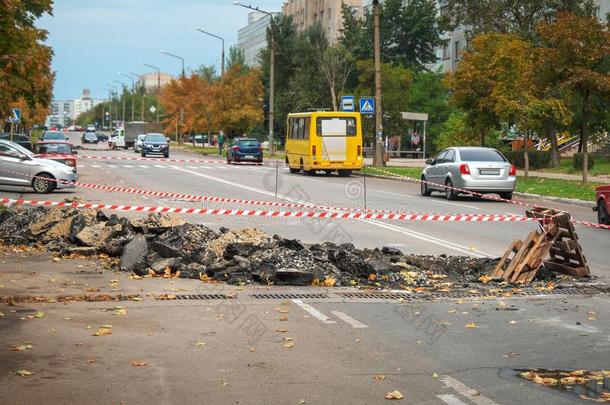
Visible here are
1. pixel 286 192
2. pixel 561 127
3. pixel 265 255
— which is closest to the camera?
pixel 265 255

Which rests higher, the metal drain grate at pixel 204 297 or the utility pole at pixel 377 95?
the utility pole at pixel 377 95

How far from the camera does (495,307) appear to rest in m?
9.82

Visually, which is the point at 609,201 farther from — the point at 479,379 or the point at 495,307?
the point at 479,379

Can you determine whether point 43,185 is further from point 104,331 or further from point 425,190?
point 104,331

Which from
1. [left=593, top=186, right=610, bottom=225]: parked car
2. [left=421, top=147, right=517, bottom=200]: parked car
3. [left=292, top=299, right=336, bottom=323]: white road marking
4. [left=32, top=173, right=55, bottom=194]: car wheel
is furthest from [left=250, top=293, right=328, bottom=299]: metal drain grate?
[left=32, top=173, right=55, bottom=194]: car wheel

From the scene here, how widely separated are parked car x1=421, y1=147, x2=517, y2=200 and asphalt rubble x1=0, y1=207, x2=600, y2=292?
13701 millimetres

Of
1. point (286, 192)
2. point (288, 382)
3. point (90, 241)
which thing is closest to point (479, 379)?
point (288, 382)

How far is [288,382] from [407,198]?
20782 mm

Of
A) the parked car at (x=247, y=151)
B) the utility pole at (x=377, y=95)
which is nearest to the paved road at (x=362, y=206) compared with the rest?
the utility pole at (x=377, y=95)

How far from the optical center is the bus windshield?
40906 millimetres

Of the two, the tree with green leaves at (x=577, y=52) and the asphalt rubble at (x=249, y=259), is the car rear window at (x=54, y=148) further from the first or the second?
the asphalt rubble at (x=249, y=259)

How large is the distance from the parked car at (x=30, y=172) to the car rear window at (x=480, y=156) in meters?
11.6

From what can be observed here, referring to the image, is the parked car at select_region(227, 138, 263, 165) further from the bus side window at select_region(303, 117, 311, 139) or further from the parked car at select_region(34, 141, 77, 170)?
the parked car at select_region(34, 141, 77, 170)

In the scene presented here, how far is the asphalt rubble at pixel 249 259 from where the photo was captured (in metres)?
11.4
